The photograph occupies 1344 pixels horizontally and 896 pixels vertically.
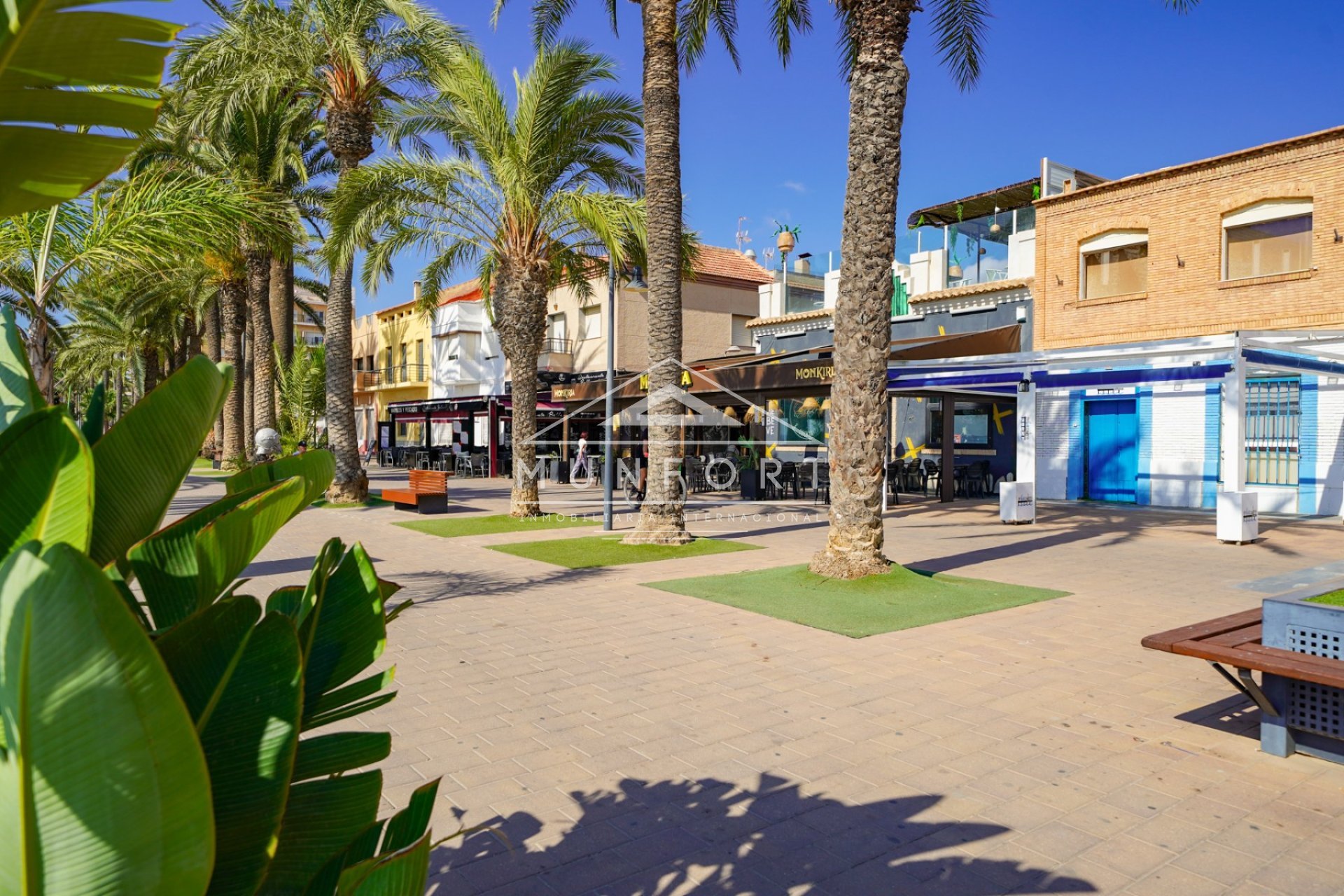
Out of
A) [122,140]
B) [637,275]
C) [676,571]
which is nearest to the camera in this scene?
[122,140]

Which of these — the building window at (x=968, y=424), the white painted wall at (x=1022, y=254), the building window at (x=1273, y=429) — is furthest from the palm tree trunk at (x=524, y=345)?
the building window at (x=1273, y=429)

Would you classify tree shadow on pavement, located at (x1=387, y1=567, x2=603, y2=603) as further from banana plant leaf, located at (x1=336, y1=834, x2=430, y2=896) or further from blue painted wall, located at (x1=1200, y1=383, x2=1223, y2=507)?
blue painted wall, located at (x1=1200, y1=383, x2=1223, y2=507)

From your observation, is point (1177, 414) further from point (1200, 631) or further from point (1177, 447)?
point (1200, 631)

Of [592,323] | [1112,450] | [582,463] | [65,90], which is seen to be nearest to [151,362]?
[592,323]

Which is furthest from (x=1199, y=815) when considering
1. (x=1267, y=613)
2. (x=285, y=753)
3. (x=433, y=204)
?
(x=433, y=204)

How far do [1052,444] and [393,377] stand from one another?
103ft

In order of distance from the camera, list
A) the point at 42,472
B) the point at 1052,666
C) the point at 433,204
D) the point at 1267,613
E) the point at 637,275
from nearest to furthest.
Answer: the point at 42,472, the point at 1267,613, the point at 1052,666, the point at 433,204, the point at 637,275

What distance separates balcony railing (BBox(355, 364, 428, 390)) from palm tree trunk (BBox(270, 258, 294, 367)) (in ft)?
42.8

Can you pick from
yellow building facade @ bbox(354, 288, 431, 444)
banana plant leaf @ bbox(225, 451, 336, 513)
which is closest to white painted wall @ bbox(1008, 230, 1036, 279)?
banana plant leaf @ bbox(225, 451, 336, 513)

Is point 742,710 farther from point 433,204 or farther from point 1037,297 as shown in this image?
point 1037,297

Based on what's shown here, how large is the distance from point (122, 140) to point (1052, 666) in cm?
616

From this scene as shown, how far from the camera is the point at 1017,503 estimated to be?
14602 millimetres

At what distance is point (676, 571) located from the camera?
1016 cm

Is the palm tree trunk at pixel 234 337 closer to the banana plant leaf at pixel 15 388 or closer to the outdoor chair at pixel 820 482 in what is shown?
the outdoor chair at pixel 820 482
